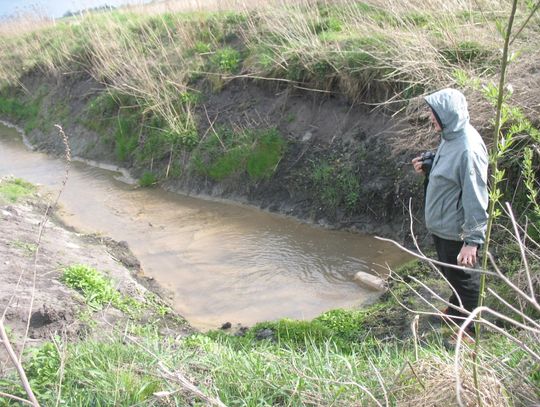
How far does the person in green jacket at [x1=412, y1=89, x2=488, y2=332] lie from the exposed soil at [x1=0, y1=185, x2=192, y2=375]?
249 centimetres

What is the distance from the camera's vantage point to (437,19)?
24.5 ft

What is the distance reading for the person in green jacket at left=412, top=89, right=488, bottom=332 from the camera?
146 inches

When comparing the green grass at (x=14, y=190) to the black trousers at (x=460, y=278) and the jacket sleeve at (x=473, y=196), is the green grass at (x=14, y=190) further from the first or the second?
the jacket sleeve at (x=473, y=196)

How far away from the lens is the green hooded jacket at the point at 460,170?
3.70 metres

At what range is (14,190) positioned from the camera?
907 centimetres

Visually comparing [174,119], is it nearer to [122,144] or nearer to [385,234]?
[122,144]

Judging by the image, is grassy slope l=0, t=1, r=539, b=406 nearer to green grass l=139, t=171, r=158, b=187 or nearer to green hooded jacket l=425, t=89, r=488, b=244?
green grass l=139, t=171, r=158, b=187

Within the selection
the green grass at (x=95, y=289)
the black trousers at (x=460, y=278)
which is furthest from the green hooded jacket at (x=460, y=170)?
the green grass at (x=95, y=289)

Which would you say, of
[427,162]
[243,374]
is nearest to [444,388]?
[243,374]

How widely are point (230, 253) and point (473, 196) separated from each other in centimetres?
401

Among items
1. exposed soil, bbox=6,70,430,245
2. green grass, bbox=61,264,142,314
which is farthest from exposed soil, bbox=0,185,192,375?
exposed soil, bbox=6,70,430,245

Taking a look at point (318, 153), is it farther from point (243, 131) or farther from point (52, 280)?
point (52, 280)

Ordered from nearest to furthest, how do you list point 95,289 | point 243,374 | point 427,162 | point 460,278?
1. point 243,374
2. point 460,278
3. point 427,162
4. point 95,289

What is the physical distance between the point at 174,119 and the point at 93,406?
7.40 m
